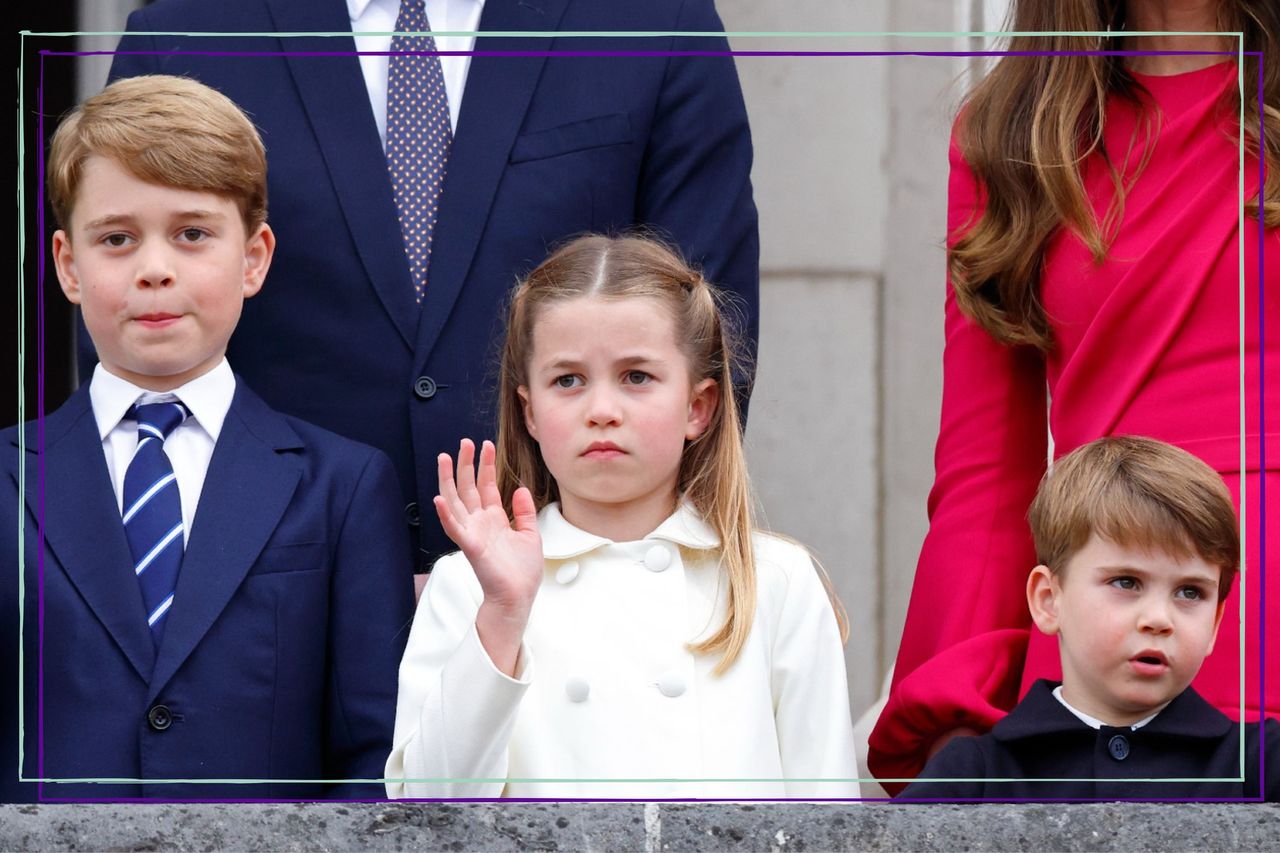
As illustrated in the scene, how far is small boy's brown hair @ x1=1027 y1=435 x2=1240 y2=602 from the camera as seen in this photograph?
3.84 meters

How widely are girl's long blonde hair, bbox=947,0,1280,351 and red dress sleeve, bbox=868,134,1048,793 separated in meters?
0.07

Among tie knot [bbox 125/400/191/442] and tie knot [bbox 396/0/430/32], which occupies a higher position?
tie knot [bbox 396/0/430/32]

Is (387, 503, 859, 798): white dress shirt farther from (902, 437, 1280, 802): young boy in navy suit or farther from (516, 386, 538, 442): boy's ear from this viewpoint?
(902, 437, 1280, 802): young boy in navy suit

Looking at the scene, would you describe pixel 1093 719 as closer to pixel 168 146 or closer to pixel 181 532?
pixel 181 532

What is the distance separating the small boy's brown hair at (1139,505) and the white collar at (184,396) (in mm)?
1292

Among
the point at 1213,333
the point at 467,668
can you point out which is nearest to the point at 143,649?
the point at 467,668

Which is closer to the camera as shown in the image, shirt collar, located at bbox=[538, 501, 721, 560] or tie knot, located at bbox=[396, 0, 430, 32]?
shirt collar, located at bbox=[538, 501, 721, 560]

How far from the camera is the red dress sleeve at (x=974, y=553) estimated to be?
160 inches

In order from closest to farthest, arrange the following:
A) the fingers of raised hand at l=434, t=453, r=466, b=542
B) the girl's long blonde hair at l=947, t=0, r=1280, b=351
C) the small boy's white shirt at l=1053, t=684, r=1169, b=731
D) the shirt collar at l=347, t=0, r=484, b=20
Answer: the fingers of raised hand at l=434, t=453, r=466, b=542 < the small boy's white shirt at l=1053, t=684, r=1169, b=731 < the girl's long blonde hair at l=947, t=0, r=1280, b=351 < the shirt collar at l=347, t=0, r=484, b=20

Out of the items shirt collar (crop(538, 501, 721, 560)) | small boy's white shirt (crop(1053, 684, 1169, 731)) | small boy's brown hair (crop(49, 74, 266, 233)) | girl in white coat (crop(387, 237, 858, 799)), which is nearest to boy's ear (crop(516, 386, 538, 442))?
girl in white coat (crop(387, 237, 858, 799))

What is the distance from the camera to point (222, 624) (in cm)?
401

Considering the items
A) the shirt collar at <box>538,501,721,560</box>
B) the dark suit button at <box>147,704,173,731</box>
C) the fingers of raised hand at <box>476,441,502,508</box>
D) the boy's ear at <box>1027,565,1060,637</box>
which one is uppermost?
the fingers of raised hand at <box>476,441,502,508</box>

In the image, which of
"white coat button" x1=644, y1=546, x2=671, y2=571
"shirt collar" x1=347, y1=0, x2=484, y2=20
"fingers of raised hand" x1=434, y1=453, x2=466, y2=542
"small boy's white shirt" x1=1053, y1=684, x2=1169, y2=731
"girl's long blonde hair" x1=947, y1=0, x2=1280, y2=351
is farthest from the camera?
"shirt collar" x1=347, y1=0, x2=484, y2=20

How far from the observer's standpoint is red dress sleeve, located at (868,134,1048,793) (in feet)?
13.3
